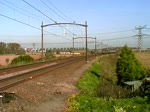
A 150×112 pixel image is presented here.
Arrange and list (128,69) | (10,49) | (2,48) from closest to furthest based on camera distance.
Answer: (128,69), (2,48), (10,49)

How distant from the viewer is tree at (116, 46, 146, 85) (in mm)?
42000

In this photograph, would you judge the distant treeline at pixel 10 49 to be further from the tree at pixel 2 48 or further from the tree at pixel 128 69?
the tree at pixel 128 69

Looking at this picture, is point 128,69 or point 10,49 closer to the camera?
point 128,69

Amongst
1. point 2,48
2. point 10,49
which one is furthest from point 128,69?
point 10,49

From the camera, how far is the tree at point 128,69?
138 ft

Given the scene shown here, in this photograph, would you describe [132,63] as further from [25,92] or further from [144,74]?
[25,92]

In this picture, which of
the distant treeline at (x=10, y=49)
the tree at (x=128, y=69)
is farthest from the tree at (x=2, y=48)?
the tree at (x=128, y=69)

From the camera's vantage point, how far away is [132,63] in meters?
43.3

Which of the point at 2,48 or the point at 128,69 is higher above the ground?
the point at 2,48

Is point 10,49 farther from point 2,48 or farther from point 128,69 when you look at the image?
point 128,69

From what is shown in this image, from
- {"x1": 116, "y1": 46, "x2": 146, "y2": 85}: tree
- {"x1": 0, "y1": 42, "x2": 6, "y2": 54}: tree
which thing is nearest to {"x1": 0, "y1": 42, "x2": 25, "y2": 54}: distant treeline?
{"x1": 0, "y1": 42, "x2": 6, "y2": 54}: tree

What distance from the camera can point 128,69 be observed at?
140 feet

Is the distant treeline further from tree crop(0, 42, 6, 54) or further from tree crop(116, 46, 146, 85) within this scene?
tree crop(116, 46, 146, 85)

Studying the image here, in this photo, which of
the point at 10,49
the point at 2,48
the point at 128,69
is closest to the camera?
the point at 128,69
